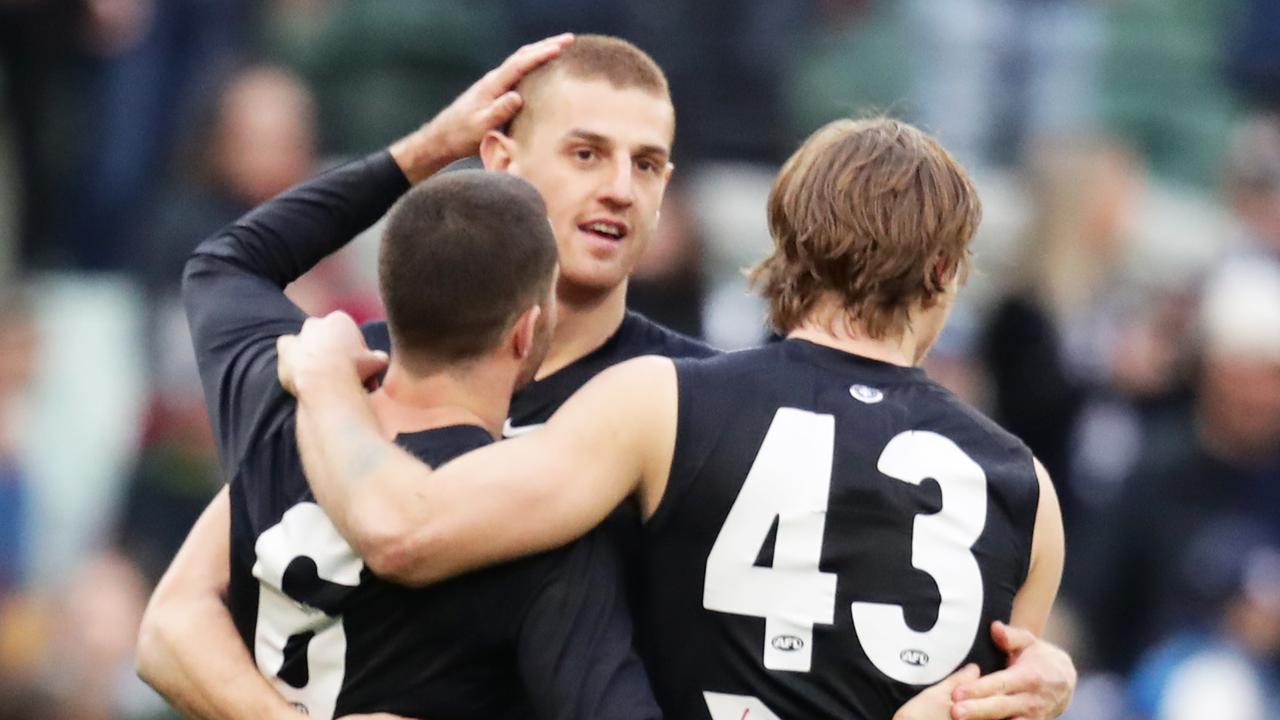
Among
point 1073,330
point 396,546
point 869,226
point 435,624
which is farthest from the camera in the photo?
point 1073,330

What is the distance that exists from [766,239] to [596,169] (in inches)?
188

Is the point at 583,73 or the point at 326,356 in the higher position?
the point at 583,73

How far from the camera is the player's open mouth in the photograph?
4547 mm

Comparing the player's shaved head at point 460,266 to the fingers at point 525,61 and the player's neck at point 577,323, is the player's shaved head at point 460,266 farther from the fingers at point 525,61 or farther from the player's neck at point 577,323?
the fingers at point 525,61

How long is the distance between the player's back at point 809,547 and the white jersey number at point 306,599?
550mm

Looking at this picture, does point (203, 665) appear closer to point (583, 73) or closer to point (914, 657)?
point (914, 657)

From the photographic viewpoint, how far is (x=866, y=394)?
3842 mm

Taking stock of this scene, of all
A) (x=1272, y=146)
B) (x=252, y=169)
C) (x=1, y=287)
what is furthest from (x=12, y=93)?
(x=1272, y=146)

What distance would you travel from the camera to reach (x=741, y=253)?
367 inches

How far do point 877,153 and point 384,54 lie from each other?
5.44 meters

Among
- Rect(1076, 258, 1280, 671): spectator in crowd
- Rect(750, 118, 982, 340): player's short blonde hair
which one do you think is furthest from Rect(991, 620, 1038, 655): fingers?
Rect(1076, 258, 1280, 671): spectator in crowd

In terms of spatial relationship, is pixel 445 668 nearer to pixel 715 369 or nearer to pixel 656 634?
pixel 656 634

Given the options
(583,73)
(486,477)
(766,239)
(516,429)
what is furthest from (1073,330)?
(486,477)

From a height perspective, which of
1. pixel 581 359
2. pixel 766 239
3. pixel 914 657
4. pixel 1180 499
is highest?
pixel 581 359
